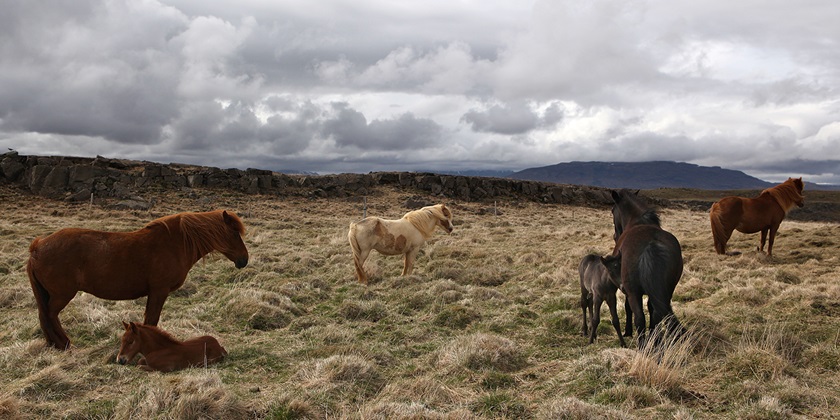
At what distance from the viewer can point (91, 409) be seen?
12.9 feet

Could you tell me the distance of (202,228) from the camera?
5992mm

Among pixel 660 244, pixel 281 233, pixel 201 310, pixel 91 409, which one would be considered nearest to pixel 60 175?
pixel 281 233

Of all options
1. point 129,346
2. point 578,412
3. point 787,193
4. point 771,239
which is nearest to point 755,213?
point 771,239

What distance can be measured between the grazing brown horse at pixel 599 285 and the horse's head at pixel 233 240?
14.6 feet

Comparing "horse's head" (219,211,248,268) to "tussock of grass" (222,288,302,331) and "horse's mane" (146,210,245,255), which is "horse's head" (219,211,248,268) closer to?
"horse's mane" (146,210,245,255)

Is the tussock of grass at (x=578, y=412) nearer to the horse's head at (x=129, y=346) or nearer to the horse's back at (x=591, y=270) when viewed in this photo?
the horse's back at (x=591, y=270)

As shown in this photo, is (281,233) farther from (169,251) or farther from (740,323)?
(740,323)

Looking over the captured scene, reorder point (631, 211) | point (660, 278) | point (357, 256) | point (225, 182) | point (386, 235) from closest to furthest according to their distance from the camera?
point (660, 278) < point (631, 211) < point (357, 256) < point (386, 235) < point (225, 182)

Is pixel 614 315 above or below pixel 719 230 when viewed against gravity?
below

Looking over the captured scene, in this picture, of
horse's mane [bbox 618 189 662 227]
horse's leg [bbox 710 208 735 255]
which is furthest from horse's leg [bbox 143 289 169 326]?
horse's leg [bbox 710 208 735 255]

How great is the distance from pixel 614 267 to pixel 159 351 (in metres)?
5.04

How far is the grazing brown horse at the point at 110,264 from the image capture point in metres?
5.32

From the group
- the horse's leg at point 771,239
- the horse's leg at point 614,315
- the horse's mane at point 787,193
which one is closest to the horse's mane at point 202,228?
the horse's leg at point 614,315

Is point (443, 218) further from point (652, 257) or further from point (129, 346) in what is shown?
point (129, 346)
